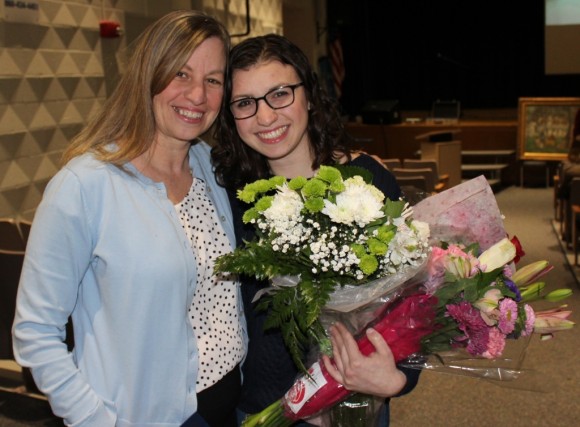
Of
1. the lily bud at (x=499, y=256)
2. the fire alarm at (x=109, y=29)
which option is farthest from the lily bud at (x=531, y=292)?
the fire alarm at (x=109, y=29)

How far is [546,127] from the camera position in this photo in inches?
462

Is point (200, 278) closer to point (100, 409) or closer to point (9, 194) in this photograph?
point (100, 409)

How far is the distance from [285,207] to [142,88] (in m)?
0.47

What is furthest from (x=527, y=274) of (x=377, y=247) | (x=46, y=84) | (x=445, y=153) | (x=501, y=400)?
(x=445, y=153)

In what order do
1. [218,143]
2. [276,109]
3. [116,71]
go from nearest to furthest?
[276,109] → [218,143] → [116,71]

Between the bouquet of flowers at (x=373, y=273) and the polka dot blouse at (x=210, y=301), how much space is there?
0.23 metres

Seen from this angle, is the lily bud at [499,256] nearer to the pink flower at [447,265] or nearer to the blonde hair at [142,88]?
the pink flower at [447,265]

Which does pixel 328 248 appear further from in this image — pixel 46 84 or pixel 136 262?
pixel 46 84

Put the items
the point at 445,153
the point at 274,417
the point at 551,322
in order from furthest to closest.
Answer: the point at 445,153 < the point at 274,417 < the point at 551,322

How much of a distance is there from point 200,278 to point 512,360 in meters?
0.71

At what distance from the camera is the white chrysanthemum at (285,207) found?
1471 mm

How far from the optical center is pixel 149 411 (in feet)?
5.48

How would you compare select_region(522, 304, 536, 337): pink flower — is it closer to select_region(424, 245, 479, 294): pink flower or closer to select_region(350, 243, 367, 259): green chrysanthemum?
select_region(424, 245, 479, 294): pink flower

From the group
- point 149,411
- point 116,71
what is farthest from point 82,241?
point 116,71
